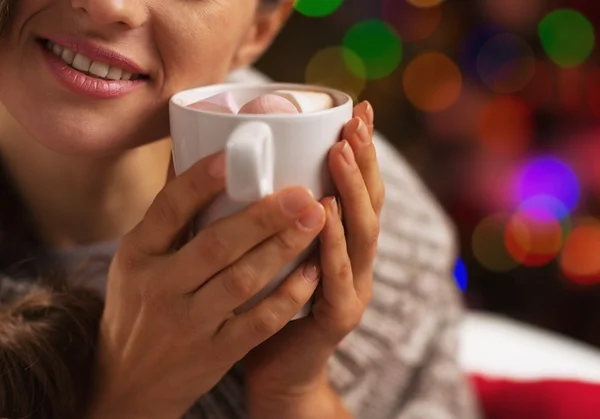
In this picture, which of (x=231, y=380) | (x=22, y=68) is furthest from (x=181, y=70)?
(x=231, y=380)

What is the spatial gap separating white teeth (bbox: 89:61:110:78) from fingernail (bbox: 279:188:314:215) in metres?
0.26

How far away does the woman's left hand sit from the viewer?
62cm

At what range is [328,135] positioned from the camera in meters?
0.60

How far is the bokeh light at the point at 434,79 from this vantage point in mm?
1868

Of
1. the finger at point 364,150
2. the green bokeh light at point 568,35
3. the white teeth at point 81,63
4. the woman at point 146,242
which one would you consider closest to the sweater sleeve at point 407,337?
the woman at point 146,242

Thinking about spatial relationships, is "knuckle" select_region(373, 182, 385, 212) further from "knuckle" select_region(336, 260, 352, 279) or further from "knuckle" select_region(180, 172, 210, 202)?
"knuckle" select_region(180, 172, 210, 202)

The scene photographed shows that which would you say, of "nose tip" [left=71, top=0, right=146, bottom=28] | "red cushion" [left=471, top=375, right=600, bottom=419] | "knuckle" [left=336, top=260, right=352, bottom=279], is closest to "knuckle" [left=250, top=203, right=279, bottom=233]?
"knuckle" [left=336, top=260, right=352, bottom=279]

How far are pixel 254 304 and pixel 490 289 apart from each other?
1447 mm

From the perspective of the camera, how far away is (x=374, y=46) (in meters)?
1.85

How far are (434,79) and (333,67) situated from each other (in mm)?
255

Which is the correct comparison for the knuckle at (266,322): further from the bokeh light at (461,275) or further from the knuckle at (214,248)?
the bokeh light at (461,275)

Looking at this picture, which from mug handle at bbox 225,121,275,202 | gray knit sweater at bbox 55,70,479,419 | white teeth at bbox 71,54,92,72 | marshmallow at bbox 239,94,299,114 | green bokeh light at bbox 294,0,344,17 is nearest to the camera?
mug handle at bbox 225,121,275,202

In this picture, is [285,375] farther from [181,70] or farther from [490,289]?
[490,289]

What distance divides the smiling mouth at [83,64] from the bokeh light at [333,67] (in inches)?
45.9
